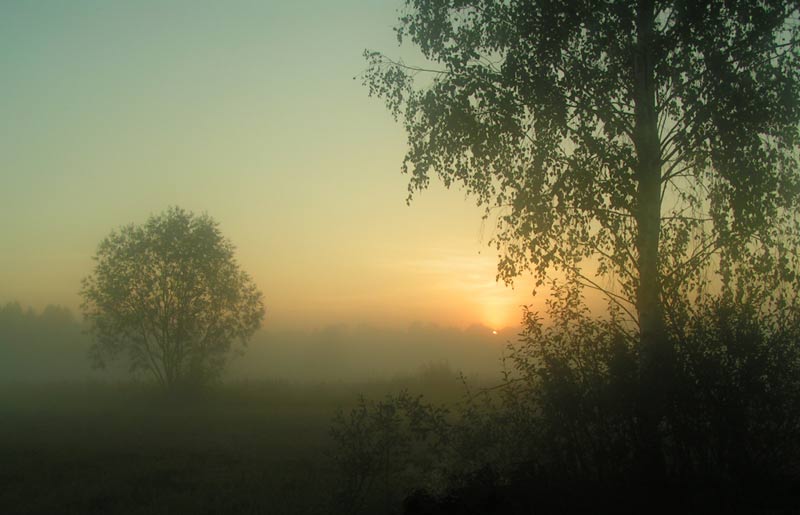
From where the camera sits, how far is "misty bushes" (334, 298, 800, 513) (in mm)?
7480

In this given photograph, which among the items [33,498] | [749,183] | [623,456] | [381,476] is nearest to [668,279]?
[749,183]

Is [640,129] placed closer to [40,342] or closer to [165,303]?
[165,303]

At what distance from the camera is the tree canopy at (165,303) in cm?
3994

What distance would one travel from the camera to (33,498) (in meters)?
12.1

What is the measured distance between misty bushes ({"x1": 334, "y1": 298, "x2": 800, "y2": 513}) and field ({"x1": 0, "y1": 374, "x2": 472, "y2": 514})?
2767 mm

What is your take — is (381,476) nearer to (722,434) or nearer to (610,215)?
(722,434)

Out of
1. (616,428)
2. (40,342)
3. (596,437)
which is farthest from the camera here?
(40,342)

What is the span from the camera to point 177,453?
17.7 m

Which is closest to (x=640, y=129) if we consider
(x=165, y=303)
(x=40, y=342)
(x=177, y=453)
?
(x=177, y=453)

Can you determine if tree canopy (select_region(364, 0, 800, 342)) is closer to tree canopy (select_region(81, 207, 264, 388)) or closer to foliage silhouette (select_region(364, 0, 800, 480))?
foliage silhouette (select_region(364, 0, 800, 480))

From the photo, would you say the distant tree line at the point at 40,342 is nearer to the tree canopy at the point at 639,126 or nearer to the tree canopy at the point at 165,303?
the tree canopy at the point at 165,303

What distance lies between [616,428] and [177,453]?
1434 cm

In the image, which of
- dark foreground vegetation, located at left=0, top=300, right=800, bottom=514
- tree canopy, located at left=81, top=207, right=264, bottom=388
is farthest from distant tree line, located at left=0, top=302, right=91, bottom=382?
dark foreground vegetation, located at left=0, top=300, right=800, bottom=514

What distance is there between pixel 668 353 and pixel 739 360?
92 cm
